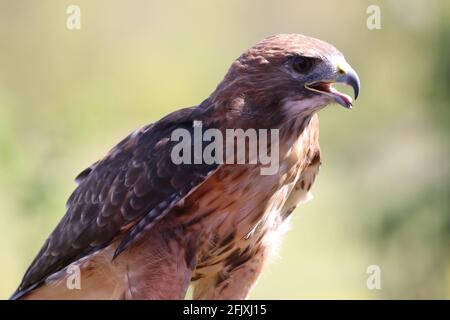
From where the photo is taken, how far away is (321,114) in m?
15.2

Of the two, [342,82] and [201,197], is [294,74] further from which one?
[201,197]

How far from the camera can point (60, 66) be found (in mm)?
15852

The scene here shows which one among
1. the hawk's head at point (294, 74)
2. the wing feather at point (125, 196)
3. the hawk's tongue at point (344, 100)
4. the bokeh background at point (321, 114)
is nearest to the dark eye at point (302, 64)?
the hawk's head at point (294, 74)

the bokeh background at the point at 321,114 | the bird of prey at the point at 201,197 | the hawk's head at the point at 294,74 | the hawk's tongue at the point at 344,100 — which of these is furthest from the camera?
the bokeh background at the point at 321,114

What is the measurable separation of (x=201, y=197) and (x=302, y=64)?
100 cm

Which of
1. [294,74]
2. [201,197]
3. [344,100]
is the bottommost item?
[201,197]

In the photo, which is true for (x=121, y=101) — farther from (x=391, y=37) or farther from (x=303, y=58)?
(x=303, y=58)

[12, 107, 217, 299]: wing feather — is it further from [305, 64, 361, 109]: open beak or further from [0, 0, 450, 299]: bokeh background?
[0, 0, 450, 299]: bokeh background

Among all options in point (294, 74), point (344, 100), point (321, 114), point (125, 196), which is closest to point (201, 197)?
point (125, 196)

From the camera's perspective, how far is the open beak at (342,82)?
6.29 meters

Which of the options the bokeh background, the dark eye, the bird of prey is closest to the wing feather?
the bird of prey

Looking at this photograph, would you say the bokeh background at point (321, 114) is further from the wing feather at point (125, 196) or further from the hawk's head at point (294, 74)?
the hawk's head at point (294, 74)

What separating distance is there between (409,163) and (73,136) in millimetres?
4249

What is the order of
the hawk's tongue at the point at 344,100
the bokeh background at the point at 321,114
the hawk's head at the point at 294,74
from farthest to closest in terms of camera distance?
1. the bokeh background at the point at 321,114
2. the hawk's head at the point at 294,74
3. the hawk's tongue at the point at 344,100
